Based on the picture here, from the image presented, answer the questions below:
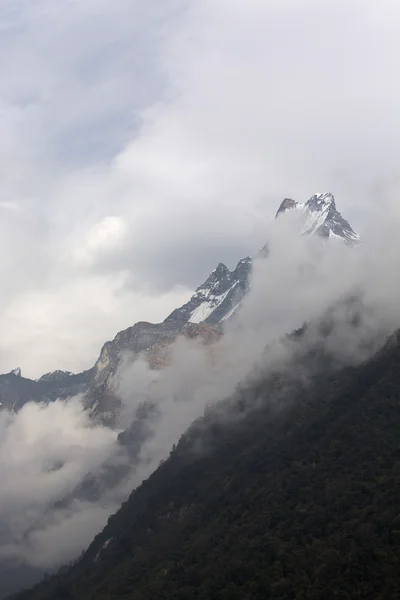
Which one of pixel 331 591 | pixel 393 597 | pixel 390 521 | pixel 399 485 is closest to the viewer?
pixel 393 597

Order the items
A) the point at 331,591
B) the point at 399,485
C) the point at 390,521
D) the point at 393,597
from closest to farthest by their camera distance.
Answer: the point at 393,597 < the point at 331,591 < the point at 390,521 < the point at 399,485

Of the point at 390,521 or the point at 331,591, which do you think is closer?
the point at 331,591

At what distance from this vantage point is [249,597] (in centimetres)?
18788

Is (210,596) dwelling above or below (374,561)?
above

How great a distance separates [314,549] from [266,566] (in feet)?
49.7

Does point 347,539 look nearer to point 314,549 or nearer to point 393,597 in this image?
point 314,549

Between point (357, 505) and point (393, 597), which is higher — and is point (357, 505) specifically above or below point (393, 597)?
above

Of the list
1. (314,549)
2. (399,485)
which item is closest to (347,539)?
(314,549)

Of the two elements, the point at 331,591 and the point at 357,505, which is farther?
the point at 357,505

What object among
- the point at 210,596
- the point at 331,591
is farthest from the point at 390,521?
the point at 210,596

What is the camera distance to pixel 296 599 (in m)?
171

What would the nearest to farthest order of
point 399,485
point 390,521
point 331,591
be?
point 331,591
point 390,521
point 399,485

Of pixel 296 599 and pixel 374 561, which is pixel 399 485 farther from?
pixel 296 599

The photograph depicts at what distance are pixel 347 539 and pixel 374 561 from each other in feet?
44.3
